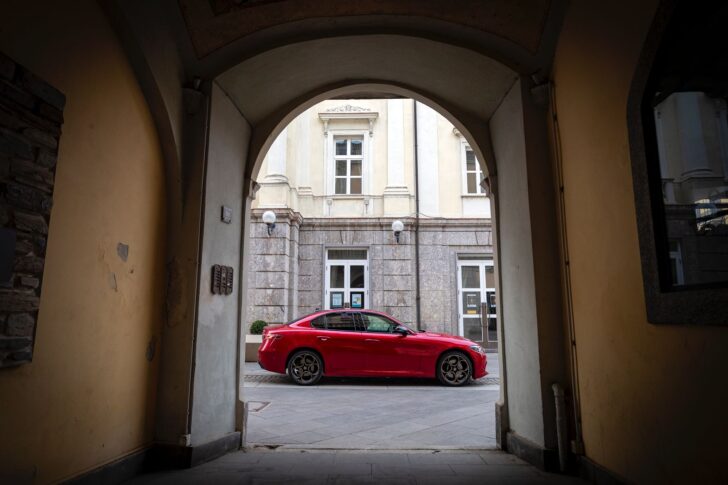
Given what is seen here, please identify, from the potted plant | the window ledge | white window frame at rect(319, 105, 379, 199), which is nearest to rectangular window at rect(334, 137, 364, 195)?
white window frame at rect(319, 105, 379, 199)

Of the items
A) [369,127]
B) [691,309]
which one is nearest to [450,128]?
[369,127]

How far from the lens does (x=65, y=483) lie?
10.4 feet

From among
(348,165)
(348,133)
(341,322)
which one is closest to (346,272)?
(348,165)

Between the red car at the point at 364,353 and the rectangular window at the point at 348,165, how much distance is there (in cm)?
690

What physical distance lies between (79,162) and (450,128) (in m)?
13.6

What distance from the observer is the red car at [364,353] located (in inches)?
364

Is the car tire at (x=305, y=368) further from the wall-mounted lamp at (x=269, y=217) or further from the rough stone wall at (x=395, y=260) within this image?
the wall-mounted lamp at (x=269, y=217)

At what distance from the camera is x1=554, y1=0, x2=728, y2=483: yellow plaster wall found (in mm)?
2586

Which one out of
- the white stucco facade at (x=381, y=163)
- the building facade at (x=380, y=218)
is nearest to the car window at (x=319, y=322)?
the building facade at (x=380, y=218)

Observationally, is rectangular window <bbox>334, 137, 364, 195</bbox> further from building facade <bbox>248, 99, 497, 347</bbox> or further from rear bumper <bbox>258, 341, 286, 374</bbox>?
rear bumper <bbox>258, 341, 286, 374</bbox>

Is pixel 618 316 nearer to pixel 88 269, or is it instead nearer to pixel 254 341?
pixel 88 269

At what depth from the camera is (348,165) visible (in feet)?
51.3

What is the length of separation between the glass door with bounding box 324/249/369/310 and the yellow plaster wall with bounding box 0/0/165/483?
34.9 ft

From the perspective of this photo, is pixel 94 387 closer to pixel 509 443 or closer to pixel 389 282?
pixel 509 443
